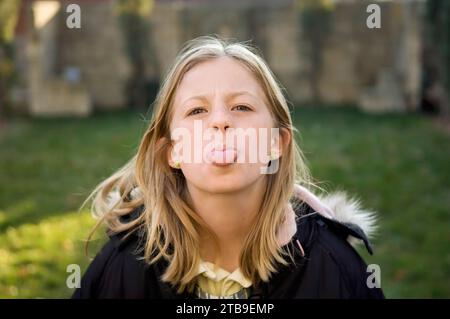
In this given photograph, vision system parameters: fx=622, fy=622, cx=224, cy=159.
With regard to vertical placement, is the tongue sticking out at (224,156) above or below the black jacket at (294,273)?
A: above

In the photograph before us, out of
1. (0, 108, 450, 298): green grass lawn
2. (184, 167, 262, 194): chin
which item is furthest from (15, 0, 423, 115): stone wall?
(184, 167, 262, 194): chin

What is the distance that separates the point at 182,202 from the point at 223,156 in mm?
404

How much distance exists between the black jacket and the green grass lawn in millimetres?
1639

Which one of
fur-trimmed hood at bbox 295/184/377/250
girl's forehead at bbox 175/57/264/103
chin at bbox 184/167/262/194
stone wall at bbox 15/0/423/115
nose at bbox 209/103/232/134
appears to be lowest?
fur-trimmed hood at bbox 295/184/377/250

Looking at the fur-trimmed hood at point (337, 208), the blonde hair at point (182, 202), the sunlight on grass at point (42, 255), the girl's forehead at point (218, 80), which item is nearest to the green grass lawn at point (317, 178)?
the sunlight on grass at point (42, 255)

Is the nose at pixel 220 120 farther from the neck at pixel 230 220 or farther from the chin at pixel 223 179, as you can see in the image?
the neck at pixel 230 220

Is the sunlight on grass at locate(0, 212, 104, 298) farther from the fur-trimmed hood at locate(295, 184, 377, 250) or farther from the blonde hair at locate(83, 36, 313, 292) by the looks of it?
the fur-trimmed hood at locate(295, 184, 377, 250)

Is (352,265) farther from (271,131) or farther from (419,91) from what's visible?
(419,91)

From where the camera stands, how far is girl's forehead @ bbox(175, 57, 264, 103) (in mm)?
2098

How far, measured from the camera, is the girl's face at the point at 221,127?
1.99 metres

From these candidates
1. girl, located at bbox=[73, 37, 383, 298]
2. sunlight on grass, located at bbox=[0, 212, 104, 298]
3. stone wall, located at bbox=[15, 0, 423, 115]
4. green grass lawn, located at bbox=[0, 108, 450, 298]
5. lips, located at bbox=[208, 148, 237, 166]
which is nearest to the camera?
lips, located at bbox=[208, 148, 237, 166]

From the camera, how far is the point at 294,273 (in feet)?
7.04

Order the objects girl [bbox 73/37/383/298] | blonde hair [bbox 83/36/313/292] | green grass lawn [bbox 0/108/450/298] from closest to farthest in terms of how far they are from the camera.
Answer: girl [bbox 73/37/383/298], blonde hair [bbox 83/36/313/292], green grass lawn [bbox 0/108/450/298]

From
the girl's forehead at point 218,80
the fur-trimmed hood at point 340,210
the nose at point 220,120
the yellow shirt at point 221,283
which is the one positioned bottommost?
Answer: the yellow shirt at point 221,283
